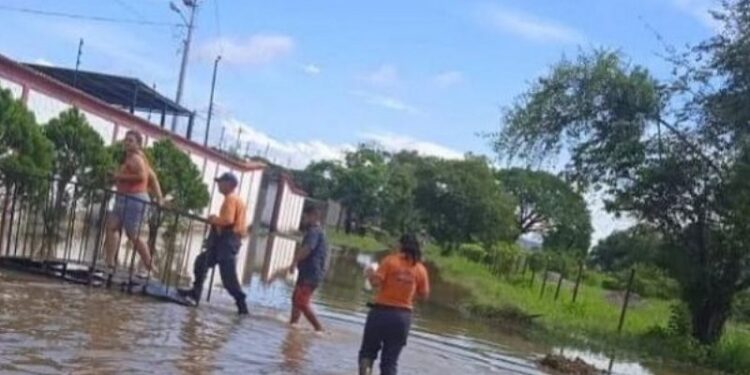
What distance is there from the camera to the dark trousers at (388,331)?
33.4 feet

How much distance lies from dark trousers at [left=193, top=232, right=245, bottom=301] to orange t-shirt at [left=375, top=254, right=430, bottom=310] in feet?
14.5

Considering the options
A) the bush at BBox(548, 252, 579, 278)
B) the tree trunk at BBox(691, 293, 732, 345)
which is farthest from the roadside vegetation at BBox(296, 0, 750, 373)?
the bush at BBox(548, 252, 579, 278)

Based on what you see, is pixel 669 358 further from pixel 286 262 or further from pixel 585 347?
pixel 286 262

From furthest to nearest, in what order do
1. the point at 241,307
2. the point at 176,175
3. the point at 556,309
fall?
the point at 176,175, the point at 556,309, the point at 241,307

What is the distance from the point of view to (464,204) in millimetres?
78625

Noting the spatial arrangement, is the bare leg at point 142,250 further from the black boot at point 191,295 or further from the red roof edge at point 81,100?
the red roof edge at point 81,100

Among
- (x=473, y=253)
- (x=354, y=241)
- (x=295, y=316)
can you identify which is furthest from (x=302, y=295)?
(x=354, y=241)

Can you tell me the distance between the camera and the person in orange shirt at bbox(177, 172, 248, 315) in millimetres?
14211

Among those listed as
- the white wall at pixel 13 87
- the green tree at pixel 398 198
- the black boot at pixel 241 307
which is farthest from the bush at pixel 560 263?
the black boot at pixel 241 307

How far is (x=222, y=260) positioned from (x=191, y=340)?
10.2ft

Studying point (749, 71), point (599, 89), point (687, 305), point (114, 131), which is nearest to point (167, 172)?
point (114, 131)

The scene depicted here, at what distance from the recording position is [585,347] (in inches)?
867

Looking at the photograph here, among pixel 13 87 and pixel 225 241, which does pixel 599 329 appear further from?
pixel 13 87

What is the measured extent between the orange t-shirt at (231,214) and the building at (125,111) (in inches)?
407
